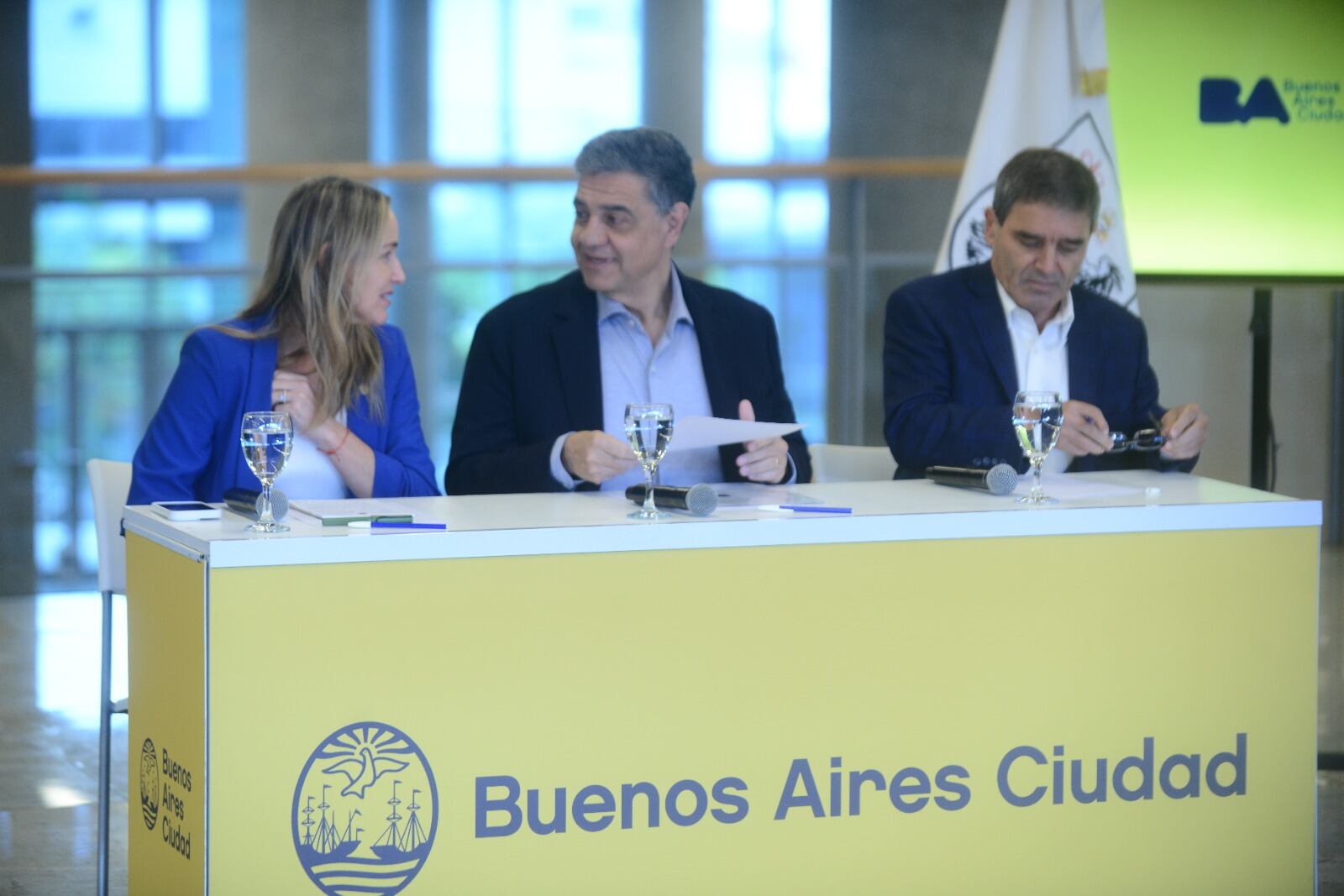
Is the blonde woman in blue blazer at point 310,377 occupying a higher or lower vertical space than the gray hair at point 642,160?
lower

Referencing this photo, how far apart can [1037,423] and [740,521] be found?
528 mm

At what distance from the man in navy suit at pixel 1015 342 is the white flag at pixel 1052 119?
75 cm

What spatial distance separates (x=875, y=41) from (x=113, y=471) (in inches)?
157

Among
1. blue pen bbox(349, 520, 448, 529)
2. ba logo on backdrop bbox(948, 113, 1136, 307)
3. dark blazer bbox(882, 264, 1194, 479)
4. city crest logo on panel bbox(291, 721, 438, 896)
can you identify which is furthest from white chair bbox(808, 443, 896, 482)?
city crest logo on panel bbox(291, 721, 438, 896)

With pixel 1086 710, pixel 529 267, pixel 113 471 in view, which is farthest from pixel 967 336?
pixel 529 267

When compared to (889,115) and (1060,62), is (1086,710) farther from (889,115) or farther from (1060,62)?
(889,115)

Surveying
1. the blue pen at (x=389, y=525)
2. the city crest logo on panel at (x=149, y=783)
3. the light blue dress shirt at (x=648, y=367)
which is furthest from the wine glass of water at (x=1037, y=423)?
the city crest logo on panel at (x=149, y=783)

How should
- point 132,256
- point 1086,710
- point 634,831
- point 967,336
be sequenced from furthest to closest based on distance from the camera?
1. point 132,256
2. point 967,336
3. point 1086,710
4. point 634,831

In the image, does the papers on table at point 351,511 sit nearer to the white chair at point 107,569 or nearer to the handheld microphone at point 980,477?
the white chair at point 107,569

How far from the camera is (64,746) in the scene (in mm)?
4031

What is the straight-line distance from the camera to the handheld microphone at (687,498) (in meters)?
2.25

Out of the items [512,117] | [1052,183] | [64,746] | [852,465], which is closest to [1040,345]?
[1052,183]

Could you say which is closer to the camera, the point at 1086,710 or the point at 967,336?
the point at 1086,710

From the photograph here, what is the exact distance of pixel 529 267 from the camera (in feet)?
18.8
